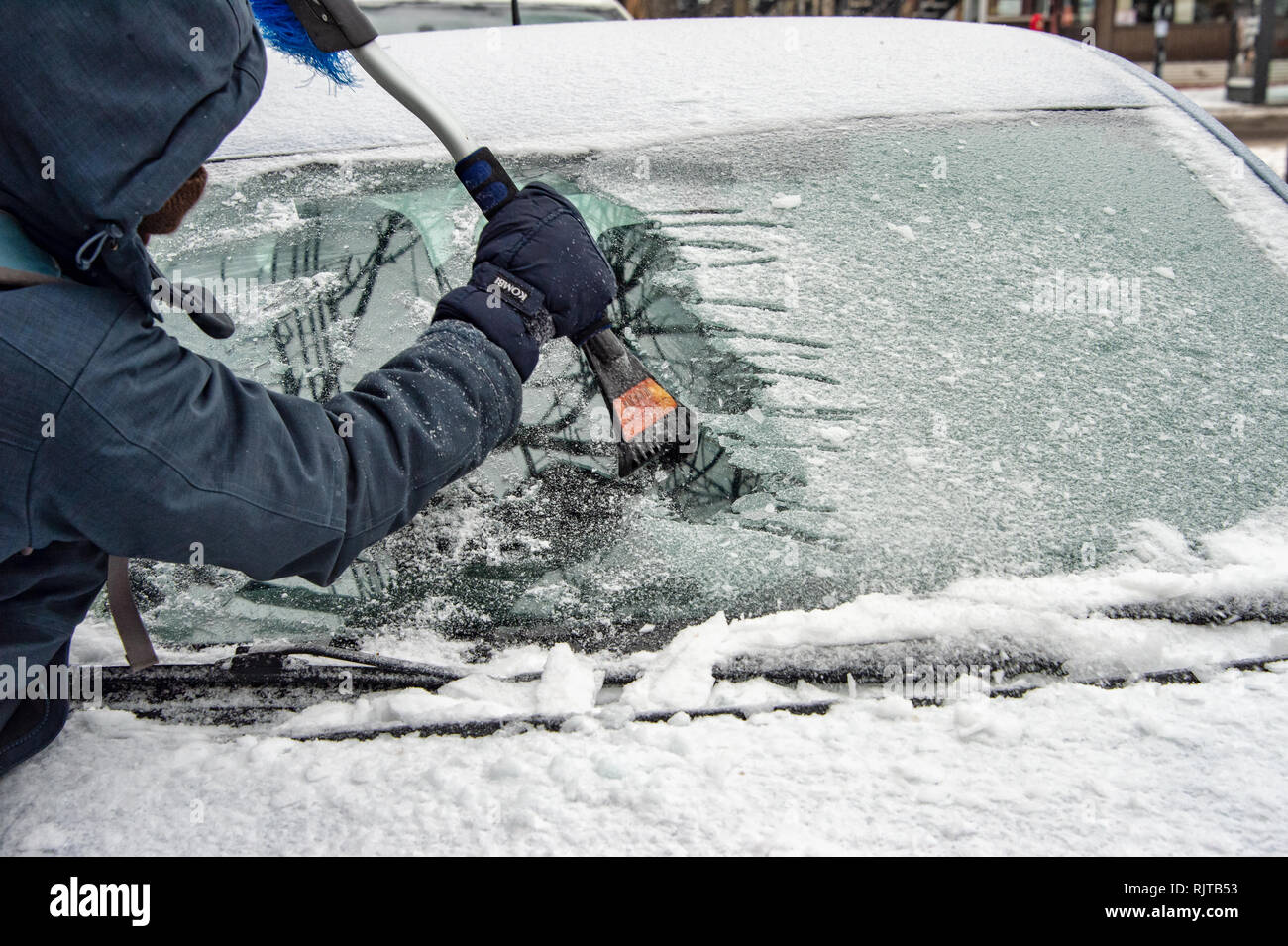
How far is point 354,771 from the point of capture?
3.35ft

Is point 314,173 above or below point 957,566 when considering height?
above

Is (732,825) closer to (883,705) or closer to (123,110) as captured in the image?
(883,705)

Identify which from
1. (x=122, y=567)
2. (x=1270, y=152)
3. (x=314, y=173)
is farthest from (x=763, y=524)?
(x=1270, y=152)

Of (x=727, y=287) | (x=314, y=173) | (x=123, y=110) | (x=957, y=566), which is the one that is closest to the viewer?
(x=123, y=110)

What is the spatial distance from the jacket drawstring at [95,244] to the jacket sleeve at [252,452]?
6 cm

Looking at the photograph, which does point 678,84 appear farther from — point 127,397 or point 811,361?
point 127,397

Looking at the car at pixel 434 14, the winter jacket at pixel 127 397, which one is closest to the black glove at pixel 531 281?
the winter jacket at pixel 127 397

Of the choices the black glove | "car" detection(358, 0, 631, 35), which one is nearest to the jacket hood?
the black glove

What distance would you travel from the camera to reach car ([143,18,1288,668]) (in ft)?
4.09

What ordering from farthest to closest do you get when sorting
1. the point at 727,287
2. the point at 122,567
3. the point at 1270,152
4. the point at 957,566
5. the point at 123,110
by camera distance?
1. the point at 1270,152
2. the point at 727,287
3. the point at 957,566
4. the point at 122,567
5. the point at 123,110

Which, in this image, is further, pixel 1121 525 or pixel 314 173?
pixel 314 173

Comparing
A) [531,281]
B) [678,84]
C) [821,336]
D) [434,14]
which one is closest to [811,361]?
[821,336]

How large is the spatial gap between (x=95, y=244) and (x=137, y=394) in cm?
13

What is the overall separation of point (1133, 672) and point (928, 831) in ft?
1.13
